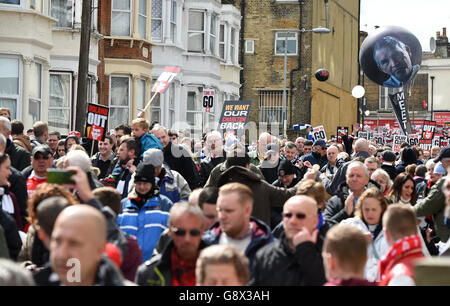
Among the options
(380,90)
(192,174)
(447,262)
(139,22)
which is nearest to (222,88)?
(139,22)

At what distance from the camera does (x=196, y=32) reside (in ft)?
128

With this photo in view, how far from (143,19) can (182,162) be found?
20.3 metres

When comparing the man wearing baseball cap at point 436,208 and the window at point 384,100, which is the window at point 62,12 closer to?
the man wearing baseball cap at point 436,208

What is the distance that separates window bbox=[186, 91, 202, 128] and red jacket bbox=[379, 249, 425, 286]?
30960 mm

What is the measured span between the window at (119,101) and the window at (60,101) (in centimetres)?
395

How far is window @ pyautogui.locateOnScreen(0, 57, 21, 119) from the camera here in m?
23.8

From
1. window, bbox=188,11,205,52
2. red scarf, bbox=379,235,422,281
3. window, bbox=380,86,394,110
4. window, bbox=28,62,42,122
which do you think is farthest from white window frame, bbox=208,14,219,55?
window, bbox=380,86,394,110

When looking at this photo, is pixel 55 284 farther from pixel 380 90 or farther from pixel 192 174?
pixel 380 90

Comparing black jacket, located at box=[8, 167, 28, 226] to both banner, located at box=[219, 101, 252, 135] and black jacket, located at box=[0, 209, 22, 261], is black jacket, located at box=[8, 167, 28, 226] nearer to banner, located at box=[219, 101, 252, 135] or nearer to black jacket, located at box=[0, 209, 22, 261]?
black jacket, located at box=[0, 209, 22, 261]

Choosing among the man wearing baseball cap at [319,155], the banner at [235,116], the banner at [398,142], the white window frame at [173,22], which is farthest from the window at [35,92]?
the white window frame at [173,22]

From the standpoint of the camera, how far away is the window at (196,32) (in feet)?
128

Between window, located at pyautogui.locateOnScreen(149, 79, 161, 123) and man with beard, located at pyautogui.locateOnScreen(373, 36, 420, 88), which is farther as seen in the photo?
window, located at pyautogui.locateOnScreen(149, 79, 161, 123)

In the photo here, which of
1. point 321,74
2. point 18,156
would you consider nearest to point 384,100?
point 321,74

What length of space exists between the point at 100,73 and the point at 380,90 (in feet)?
198
